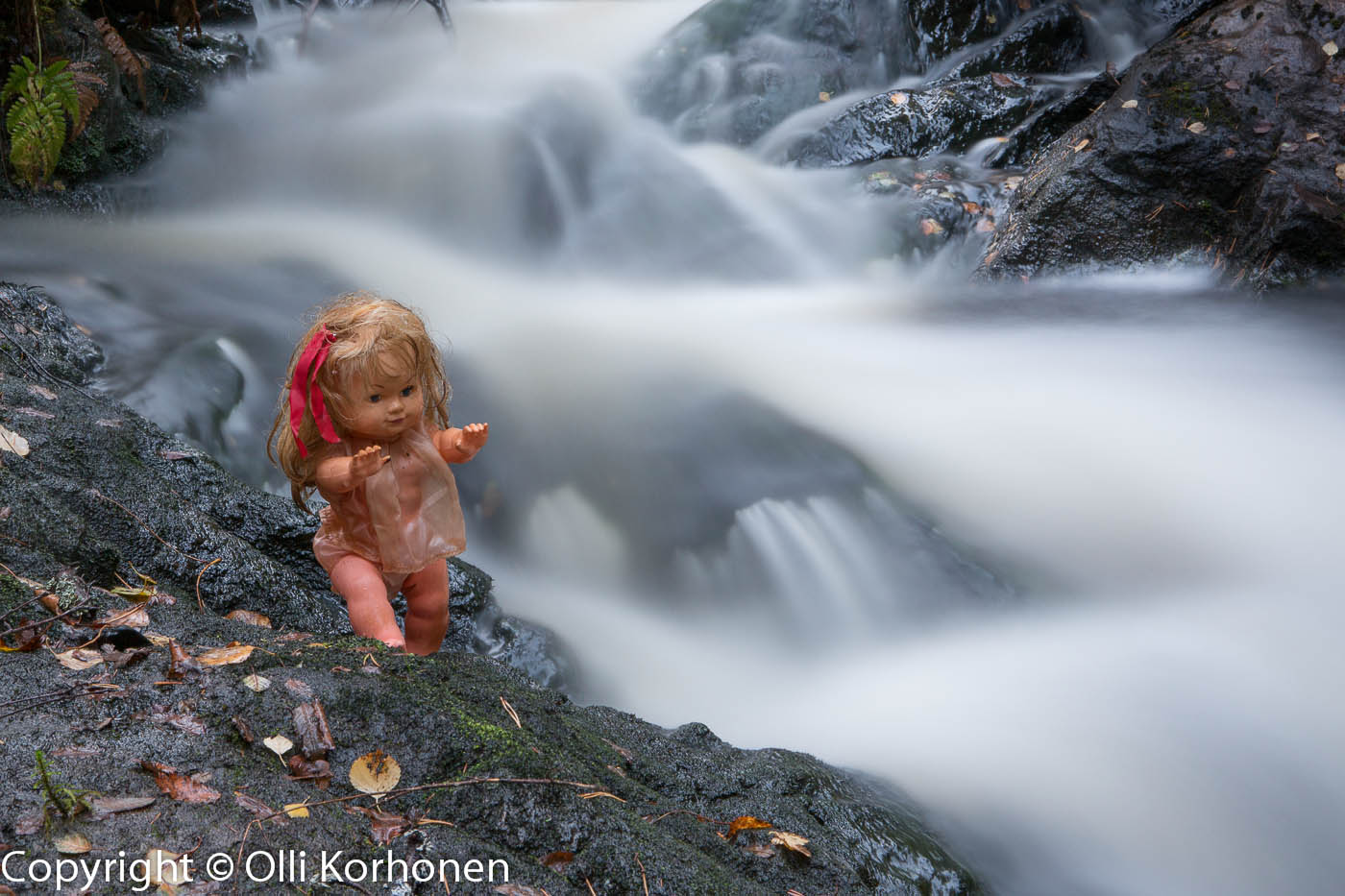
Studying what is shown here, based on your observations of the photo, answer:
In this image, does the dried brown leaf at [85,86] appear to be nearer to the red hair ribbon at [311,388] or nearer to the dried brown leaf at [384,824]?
the red hair ribbon at [311,388]

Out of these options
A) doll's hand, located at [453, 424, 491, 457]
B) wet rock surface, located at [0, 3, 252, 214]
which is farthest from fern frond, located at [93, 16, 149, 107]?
doll's hand, located at [453, 424, 491, 457]

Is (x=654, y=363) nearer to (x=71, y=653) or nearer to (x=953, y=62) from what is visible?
(x=71, y=653)

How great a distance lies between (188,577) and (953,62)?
29.5ft

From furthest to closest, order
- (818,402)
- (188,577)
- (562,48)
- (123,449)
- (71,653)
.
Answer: (562,48), (818,402), (123,449), (188,577), (71,653)

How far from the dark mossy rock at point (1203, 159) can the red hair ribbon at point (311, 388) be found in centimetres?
596

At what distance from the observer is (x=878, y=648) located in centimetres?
435

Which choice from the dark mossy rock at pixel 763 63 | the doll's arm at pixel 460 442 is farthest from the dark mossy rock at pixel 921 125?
the doll's arm at pixel 460 442

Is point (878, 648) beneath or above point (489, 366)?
beneath

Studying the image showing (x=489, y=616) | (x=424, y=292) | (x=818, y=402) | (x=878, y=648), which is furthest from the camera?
(x=424, y=292)

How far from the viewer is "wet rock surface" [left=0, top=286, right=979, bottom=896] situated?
1.55m

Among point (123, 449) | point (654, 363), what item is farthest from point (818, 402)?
point (123, 449)

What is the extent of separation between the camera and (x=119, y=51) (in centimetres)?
691

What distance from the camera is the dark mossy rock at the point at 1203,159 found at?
676 cm

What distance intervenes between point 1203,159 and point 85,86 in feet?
26.4
